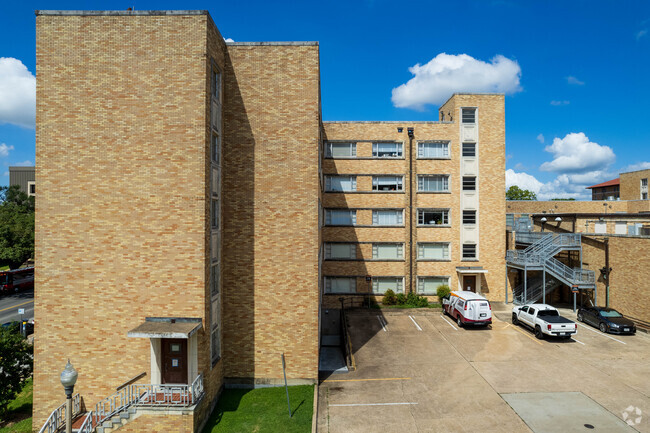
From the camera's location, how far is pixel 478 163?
29266 mm

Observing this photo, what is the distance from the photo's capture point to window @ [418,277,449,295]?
29.7m

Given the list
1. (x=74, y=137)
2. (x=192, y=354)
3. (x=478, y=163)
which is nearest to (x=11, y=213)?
(x=74, y=137)

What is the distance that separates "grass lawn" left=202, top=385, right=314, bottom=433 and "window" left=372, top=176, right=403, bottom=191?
18.8 metres

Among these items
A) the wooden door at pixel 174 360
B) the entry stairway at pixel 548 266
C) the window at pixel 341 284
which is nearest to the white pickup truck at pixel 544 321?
the entry stairway at pixel 548 266

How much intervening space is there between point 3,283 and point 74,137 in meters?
40.4

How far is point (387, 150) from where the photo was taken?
1177 inches

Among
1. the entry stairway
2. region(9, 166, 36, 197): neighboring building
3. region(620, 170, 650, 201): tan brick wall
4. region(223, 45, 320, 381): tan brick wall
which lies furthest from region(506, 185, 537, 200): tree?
region(9, 166, 36, 197): neighboring building

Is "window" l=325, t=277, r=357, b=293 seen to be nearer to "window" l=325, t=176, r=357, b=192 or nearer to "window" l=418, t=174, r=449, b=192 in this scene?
"window" l=325, t=176, r=357, b=192

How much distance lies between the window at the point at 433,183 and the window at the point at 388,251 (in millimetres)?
5516

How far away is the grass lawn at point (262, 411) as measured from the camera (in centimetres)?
1209

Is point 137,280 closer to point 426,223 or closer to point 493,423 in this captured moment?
point 493,423

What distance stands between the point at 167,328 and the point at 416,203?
22.9 meters

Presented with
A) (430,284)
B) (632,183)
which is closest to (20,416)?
(430,284)

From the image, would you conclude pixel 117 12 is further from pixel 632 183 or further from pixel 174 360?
pixel 632 183
